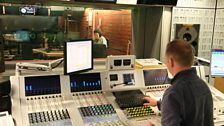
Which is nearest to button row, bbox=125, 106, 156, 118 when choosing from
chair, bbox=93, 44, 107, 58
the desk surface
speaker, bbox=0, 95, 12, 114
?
speaker, bbox=0, 95, 12, 114

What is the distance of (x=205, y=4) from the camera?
4.01 meters

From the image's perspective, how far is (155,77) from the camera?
244cm

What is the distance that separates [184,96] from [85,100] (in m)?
0.92

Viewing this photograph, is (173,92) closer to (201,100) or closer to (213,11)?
(201,100)

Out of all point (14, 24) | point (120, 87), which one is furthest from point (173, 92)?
point (14, 24)

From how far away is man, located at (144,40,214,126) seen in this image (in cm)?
139

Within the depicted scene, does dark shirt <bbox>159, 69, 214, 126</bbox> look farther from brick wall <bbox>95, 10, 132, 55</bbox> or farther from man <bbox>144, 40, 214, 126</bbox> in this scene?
brick wall <bbox>95, 10, 132, 55</bbox>

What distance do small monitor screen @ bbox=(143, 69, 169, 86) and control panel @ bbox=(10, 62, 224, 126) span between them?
4 centimetres

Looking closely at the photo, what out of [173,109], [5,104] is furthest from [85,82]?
[173,109]

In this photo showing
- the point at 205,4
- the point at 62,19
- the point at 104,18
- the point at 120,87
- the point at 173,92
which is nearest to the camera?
the point at 173,92

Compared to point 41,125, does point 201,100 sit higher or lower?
higher

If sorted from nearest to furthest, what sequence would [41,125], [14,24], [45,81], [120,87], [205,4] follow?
[41,125]
[45,81]
[120,87]
[205,4]
[14,24]

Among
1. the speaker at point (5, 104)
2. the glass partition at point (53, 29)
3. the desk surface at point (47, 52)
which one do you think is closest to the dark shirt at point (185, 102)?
the speaker at point (5, 104)

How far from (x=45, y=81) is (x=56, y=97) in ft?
0.53
